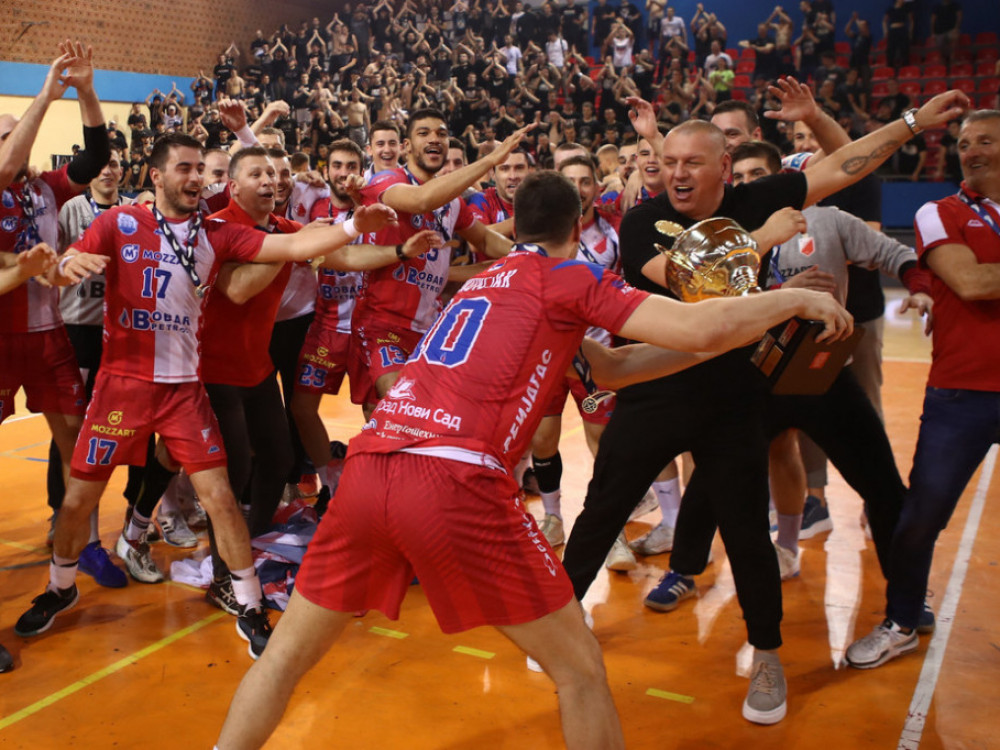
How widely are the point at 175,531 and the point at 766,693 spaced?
3.90 meters

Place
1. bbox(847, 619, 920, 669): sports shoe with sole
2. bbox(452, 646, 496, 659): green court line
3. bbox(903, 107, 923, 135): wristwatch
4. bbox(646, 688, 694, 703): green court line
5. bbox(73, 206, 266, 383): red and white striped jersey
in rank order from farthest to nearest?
bbox(73, 206, 266, 383): red and white striped jersey → bbox(452, 646, 496, 659): green court line → bbox(847, 619, 920, 669): sports shoe with sole → bbox(903, 107, 923, 135): wristwatch → bbox(646, 688, 694, 703): green court line

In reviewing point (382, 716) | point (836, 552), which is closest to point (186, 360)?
point (382, 716)

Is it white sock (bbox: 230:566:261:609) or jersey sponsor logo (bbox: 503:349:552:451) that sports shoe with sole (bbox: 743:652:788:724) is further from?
white sock (bbox: 230:566:261:609)

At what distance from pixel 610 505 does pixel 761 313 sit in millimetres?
1468

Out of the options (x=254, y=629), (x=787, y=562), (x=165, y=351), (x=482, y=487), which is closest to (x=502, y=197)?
→ (x=165, y=351)

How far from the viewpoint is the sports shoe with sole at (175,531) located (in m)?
6.07

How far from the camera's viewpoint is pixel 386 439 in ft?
9.37

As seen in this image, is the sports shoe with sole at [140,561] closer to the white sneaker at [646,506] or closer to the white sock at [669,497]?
the white sock at [669,497]

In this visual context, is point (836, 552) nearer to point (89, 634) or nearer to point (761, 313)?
point (761, 313)

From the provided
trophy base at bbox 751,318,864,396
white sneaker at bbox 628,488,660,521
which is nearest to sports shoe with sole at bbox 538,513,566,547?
white sneaker at bbox 628,488,660,521

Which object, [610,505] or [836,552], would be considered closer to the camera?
[610,505]

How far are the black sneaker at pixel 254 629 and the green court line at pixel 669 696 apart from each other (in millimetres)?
1820

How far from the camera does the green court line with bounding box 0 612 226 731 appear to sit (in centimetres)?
393

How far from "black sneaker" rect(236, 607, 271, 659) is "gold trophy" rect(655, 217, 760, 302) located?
2.70 meters
